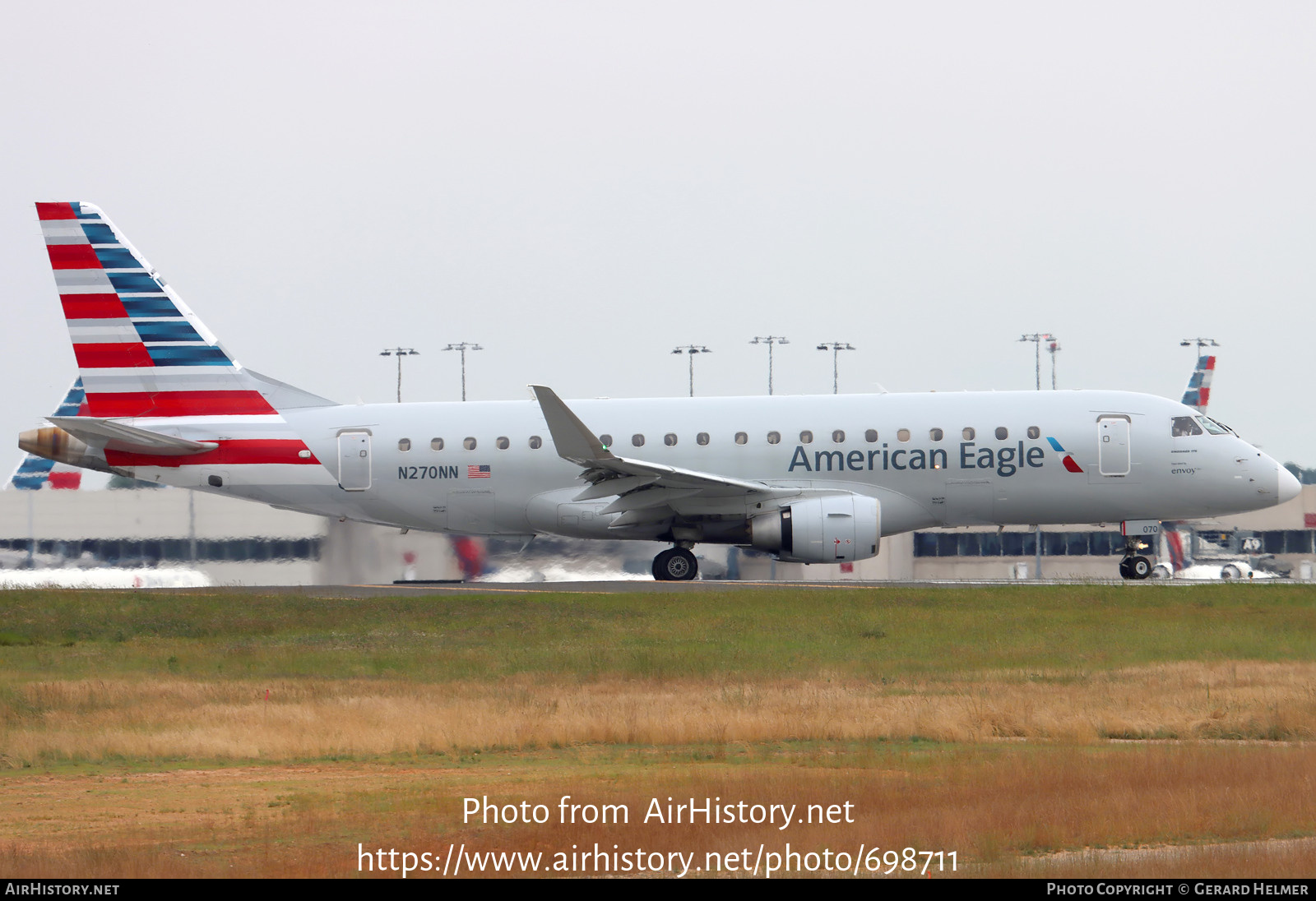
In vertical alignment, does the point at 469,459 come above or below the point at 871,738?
above

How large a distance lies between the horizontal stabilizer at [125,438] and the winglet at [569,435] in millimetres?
7923

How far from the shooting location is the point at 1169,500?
32500 millimetres

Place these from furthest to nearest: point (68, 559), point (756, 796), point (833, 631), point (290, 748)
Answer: point (68, 559) → point (833, 631) → point (290, 748) → point (756, 796)

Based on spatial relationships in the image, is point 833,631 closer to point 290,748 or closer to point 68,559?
point 290,748

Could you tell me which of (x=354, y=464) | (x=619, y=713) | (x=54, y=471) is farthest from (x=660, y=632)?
(x=54, y=471)

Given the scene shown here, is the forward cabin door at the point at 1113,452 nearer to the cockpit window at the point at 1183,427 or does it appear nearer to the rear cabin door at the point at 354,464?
the cockpit window at the point at 1183,427

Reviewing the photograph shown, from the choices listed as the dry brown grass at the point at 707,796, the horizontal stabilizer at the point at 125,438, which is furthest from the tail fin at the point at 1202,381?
the dry brown grass at the point at 707,796

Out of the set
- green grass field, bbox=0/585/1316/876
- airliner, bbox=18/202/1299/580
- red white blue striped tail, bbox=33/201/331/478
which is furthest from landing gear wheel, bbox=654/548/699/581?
red white blue striped tail, bbox=33/201/331/478

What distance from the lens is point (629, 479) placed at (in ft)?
104

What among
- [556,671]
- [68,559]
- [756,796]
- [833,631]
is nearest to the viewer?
[756,796]

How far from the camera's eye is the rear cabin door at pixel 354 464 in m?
33.7

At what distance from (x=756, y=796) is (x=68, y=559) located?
108 feet

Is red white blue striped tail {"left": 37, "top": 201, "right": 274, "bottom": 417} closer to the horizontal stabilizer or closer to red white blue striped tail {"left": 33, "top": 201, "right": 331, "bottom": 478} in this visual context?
red white blue striped tail {"left": 33, "top": 201, "right": 331, "bottom": 478}
